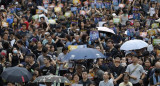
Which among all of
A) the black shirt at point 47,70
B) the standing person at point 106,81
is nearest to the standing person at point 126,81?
the standing person at point 106,81

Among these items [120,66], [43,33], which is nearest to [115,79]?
[120,66]

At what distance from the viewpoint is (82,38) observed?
61.2 ft

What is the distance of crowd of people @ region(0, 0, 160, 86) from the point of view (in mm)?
15328

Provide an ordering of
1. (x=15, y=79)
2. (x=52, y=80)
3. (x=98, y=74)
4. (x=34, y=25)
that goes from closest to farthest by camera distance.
→ (x=52, y=80) < (x=15, y=79) < (x=98, y=74) < (x=34, y=25)

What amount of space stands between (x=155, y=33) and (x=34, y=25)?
5466mm

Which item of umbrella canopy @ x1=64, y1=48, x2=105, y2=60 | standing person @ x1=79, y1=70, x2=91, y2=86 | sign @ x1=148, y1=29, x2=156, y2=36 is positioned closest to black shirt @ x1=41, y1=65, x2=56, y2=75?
umbrella canopy @ x1=64, y1=48, x2=105, y2=60

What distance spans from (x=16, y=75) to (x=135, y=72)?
375 cm

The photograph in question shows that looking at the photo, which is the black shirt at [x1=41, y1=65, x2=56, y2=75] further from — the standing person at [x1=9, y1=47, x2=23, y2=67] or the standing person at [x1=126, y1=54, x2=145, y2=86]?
the standing person at [x1=126, y1=54, x2=145, y2=86]

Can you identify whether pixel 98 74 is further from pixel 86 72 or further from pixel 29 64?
pixel 29 64

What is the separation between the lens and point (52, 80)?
1320 cm

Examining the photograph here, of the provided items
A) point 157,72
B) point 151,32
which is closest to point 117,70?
point 157,72

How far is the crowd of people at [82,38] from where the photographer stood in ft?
50.3

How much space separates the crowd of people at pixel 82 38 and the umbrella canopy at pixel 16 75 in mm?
405

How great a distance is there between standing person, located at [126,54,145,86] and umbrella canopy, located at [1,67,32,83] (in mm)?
3179
